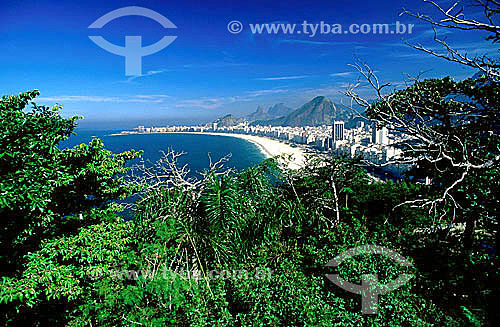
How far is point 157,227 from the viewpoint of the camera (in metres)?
3.23

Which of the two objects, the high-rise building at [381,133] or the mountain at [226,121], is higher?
the mountain at [226,121]

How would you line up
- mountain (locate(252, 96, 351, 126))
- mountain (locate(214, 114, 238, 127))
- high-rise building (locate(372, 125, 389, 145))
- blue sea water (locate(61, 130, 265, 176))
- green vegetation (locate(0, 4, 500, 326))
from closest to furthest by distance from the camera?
green vegetation (locate(0, 4, 500, 326)), high-rise building (locate(372, 125, 389, 145)), blue sea water (locate(61, 130, 265, 176)), mountain (locate(252, 96, 351, 126)), mountain (locate(214, 114, 238, 127))

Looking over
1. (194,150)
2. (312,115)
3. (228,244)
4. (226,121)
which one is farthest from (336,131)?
(226,121)

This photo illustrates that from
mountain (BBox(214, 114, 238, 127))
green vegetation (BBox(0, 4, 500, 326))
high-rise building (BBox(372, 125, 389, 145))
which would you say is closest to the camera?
green vegetation (BBox(0, 4, 500, 326))

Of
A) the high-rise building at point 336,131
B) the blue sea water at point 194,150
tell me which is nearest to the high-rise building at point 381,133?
the high-rise building at point 336,131

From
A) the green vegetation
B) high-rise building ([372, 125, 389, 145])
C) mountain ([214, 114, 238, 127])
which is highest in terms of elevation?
mountain ([214, 114, 238, 127])

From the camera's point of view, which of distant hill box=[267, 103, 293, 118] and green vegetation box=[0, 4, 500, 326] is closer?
green vegetation box=[0, 4, 500, 326]

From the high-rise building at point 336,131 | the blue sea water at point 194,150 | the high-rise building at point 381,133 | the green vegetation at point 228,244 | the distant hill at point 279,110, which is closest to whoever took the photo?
the green vegetation at point 228,244

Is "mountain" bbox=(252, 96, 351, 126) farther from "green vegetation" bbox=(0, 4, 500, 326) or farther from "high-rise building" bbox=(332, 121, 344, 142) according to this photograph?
"green vegetation" bbox=(0, 4, 500, 326)

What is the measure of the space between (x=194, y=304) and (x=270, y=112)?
553 ft

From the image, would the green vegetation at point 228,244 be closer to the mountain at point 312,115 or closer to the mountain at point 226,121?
the mountain at point 312,115

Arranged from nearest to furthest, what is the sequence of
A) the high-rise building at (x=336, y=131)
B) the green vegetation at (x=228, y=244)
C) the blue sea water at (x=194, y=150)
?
the green vegetation at (x=228, y=244) → the high-rise building at (x=336, y=131) → the blue sea water at (x=194, y=150)

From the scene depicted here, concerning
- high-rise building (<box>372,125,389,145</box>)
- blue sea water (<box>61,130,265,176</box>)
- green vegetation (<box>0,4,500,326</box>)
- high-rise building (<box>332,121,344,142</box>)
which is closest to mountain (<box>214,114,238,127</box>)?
blue sea water (<box>61,130,265,176</box>)

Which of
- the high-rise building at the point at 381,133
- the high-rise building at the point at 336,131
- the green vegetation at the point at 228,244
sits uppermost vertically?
the high-rise building at the point at 336,131
